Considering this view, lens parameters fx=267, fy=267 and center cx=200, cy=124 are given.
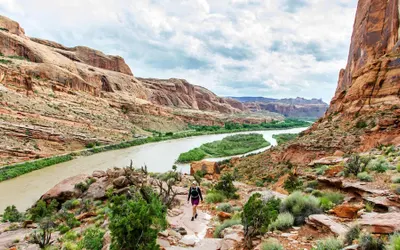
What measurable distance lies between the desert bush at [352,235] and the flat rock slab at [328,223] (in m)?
0.20

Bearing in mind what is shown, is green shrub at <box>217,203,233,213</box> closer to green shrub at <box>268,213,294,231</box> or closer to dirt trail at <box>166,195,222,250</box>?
dirt trail at <box>166,195,222,250</box>

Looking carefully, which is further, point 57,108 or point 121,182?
point 57,108

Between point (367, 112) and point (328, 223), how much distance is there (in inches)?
810

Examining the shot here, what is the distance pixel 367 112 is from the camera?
2241 cm

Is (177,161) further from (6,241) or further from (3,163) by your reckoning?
(6,241)

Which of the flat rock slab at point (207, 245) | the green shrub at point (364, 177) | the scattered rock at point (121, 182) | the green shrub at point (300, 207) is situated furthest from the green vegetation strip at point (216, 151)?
the flat rock slab at point (207, 245)

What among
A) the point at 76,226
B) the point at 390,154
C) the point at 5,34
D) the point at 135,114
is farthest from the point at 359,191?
the point at 5,34

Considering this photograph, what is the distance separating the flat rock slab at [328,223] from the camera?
5138mm

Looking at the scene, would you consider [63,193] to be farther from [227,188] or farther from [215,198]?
[227,188]

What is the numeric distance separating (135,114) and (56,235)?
63.4 meters

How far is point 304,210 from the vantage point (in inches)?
272

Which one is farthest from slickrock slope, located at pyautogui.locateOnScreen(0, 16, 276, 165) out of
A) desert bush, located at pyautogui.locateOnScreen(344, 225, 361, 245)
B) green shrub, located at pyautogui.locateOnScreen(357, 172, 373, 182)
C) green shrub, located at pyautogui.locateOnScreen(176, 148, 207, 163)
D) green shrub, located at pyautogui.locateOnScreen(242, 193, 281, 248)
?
desert bush, located at pyautogui.locateOnScreen(344, 225, 361, 245)

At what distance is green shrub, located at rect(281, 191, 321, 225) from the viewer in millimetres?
6707

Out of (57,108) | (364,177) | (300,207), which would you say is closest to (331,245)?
(300,207)
